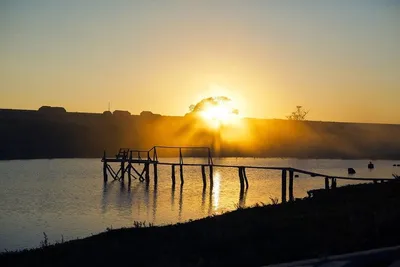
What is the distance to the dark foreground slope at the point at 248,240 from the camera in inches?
385

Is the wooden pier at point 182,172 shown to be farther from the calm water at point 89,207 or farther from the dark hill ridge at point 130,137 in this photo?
the dark hill ridge at point 130,137

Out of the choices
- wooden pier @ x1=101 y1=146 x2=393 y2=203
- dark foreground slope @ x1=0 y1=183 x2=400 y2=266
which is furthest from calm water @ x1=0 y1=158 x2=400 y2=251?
dark foreground slope @ x1=0 y1=183 x2=400 y2=266

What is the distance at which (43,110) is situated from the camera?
181750 mm

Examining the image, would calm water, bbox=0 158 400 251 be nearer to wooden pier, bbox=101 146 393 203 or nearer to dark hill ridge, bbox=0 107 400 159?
wooden pier, bbox=101 146 393 203

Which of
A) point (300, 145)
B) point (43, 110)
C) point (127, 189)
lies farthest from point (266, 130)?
point (127, 189)

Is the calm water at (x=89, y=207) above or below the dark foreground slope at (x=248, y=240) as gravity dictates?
below

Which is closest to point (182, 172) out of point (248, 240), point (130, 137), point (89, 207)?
point (89, 207)

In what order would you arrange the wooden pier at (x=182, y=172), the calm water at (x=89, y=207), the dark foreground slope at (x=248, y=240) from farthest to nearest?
the wooden pier at (x=182, y=172) → the calm water at (x=89, y=207) → the dark foreground slope at (x=248, y=240)

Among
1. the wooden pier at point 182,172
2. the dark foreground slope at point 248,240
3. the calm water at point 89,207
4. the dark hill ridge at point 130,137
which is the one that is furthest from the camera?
the dark hill ridge at point 130,137

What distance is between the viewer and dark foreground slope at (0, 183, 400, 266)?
9.79 m

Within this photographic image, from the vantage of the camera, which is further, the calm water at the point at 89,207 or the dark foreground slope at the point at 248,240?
the calm water at the point at 89,207

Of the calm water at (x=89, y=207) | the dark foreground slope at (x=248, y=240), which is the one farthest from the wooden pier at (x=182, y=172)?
the dark foreground slope at (x=248, y=240)

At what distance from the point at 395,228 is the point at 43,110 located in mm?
181365

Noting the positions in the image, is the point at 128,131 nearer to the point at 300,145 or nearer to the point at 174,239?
the point at 300,145
